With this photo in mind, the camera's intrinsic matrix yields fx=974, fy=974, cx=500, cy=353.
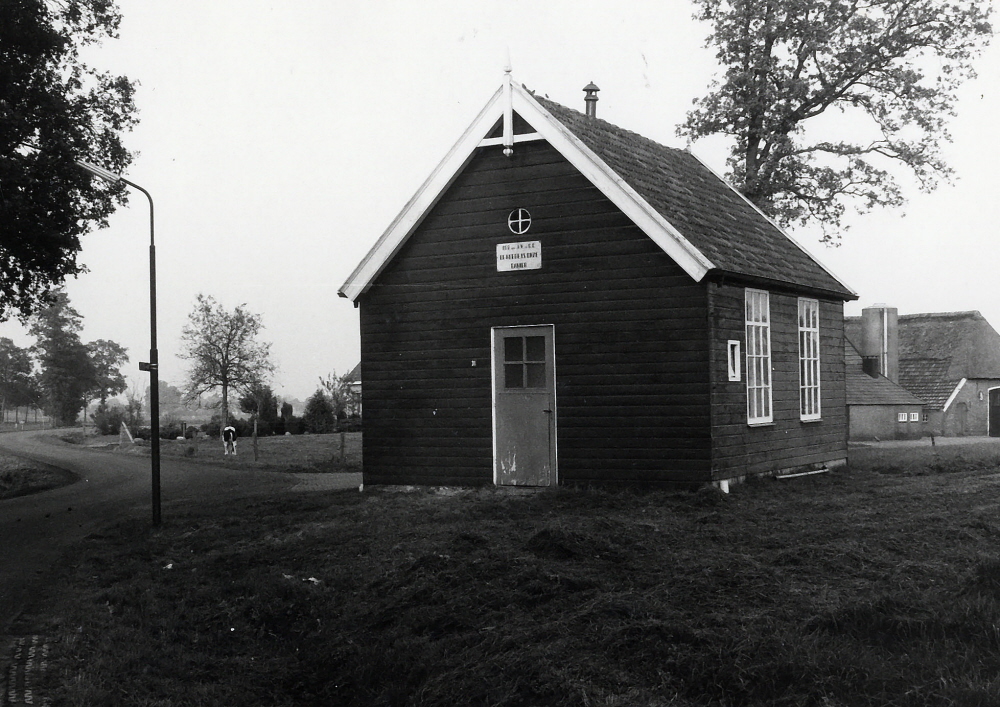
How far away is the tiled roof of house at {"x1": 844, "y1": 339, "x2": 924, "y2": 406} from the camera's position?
A: 41.1 meters

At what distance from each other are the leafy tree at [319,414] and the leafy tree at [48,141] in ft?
74.7

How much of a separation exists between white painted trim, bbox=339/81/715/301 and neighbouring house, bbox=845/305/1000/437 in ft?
106

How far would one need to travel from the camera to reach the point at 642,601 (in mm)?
7445

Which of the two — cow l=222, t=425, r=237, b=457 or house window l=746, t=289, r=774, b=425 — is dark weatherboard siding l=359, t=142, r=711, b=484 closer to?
house window l=746, t=289, r=774, b=425

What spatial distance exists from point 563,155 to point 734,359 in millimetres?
4090

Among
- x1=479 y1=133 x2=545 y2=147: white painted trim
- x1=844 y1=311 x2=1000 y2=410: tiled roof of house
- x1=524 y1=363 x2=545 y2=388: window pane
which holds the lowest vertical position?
x1=524 y1=363 x2=545 y2=388: window pane

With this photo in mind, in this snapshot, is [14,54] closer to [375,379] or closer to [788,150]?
[375,379]

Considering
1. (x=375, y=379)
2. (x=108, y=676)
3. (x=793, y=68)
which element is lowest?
(x=108, y=676)

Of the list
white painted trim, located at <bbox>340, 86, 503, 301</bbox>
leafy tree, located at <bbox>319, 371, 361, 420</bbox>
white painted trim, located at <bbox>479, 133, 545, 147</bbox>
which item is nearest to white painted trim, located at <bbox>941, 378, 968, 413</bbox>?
leafy tree, located at <bbox>319, 371, 361, 420</bbox>

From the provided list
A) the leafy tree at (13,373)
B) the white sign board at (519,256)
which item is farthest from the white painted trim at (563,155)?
the leafy tree at (13,373)

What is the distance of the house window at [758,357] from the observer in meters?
15.8

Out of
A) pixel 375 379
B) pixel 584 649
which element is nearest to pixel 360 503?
pixel 375 379

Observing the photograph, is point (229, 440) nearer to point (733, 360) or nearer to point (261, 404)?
point (261, 404)

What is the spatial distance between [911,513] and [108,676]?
9247 millimetres
